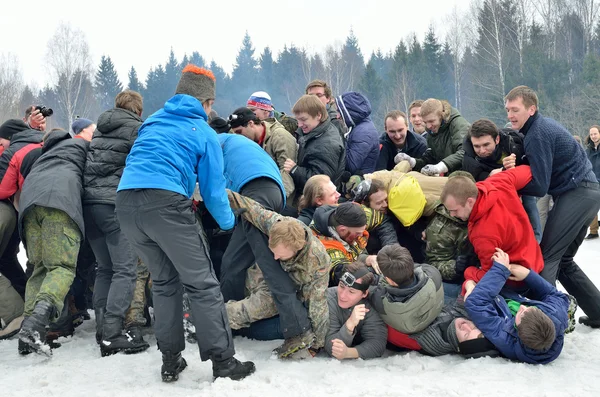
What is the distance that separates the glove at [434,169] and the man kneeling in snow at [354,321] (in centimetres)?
164

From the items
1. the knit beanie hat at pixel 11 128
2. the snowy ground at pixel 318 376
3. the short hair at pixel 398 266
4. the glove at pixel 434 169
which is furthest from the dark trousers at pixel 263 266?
the knit beanie hat at pixel 11 128

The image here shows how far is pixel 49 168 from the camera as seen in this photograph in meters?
4.74

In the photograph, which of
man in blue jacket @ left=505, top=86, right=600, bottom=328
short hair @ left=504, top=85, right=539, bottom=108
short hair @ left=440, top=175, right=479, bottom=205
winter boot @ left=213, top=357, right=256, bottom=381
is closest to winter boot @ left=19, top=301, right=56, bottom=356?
winter boot @ left=213, top=357, right=256, bottom=381

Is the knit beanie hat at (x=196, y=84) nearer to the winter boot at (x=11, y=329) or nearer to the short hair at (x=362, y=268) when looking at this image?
the short hair at (x=362, y=268)

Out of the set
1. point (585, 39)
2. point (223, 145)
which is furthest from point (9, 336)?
point (585, 39)

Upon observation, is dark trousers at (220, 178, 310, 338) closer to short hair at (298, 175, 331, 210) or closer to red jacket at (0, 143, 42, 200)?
short hair at (298, 175, 331, 210)

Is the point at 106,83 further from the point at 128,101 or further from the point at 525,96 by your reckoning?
the point at 525,96

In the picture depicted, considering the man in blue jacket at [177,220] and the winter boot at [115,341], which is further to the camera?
the winter boot at [115,341]

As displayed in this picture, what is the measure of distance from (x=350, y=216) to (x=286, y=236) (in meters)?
0.78

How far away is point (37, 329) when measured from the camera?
4.18 m

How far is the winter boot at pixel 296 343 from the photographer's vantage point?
158 inches

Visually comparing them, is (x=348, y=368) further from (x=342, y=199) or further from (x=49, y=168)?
(x=49, y=168)

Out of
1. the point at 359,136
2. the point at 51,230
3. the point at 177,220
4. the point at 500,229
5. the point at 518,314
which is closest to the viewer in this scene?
the point at 177,220

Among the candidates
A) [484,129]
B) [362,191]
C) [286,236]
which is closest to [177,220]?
[286,236]
